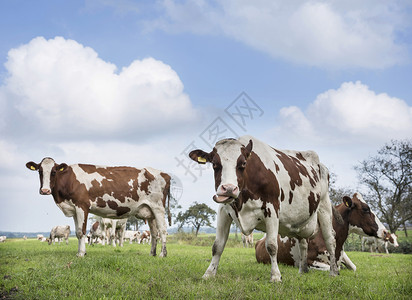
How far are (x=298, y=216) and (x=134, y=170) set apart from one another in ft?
23.8

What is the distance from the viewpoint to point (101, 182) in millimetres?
12117

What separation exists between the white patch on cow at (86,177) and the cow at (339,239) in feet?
18.9

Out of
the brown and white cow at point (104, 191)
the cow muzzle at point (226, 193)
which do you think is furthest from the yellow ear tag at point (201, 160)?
the brown and white cow at point (104, 191)

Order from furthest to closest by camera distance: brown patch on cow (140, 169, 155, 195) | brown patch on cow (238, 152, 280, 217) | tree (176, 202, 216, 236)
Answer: tree (176, 202, 216, 236) → brown patch on cow (140, 169, 155, 195) → brown patch on cow (238, 152, 280, 217)

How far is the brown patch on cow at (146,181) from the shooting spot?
1254 centimetres

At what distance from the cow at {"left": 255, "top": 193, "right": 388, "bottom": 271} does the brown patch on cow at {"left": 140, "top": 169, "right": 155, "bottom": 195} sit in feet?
14.6

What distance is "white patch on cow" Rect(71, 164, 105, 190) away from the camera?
470 inches

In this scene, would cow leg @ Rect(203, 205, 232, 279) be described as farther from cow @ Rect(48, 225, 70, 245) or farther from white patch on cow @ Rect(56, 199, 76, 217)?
cow @ Rect(48, 225, 70, 245)

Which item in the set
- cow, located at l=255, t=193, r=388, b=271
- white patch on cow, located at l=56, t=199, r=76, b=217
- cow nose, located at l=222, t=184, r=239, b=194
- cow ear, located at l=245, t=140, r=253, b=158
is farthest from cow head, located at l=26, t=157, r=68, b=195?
cow nose, located at l=222, t=184, r=239, b=194

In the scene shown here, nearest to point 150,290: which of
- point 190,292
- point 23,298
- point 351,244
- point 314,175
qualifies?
point 190,292

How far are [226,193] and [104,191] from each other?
7.53 meters

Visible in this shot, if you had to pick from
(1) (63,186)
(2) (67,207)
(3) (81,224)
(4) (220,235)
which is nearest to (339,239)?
(4) (220,235)

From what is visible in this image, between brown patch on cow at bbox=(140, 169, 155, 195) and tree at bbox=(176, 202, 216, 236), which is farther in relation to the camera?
tree at bbox=(176, 202, 216, 236)

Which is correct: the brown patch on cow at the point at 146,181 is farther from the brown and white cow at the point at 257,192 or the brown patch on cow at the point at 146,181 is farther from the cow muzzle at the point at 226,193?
the cow muzzle at the point at 226,193
